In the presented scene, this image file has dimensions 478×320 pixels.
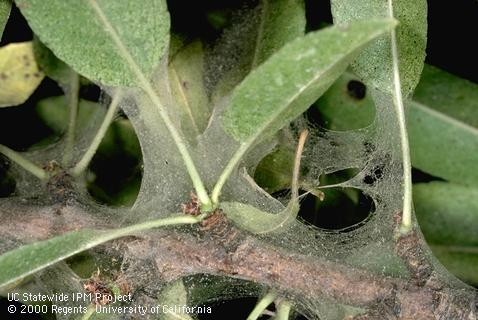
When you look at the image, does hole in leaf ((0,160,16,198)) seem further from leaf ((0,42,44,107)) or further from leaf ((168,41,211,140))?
leaf ((168,41,211,140))

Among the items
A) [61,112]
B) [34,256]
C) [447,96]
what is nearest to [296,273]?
[34,256]

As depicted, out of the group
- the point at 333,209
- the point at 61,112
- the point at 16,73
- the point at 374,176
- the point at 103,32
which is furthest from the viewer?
the point at 61,112

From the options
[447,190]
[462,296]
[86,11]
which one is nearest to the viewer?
[86,11]

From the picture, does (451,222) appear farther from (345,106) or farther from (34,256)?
(34,256)

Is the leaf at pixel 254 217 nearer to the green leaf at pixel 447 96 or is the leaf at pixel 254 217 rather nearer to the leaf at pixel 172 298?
the leaf at pixel 172 298

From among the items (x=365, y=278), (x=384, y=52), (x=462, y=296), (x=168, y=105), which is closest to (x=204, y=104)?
(x=168, y=105)

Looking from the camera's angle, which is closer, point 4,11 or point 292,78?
point 292,78

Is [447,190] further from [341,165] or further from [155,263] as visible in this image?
[155,263]
